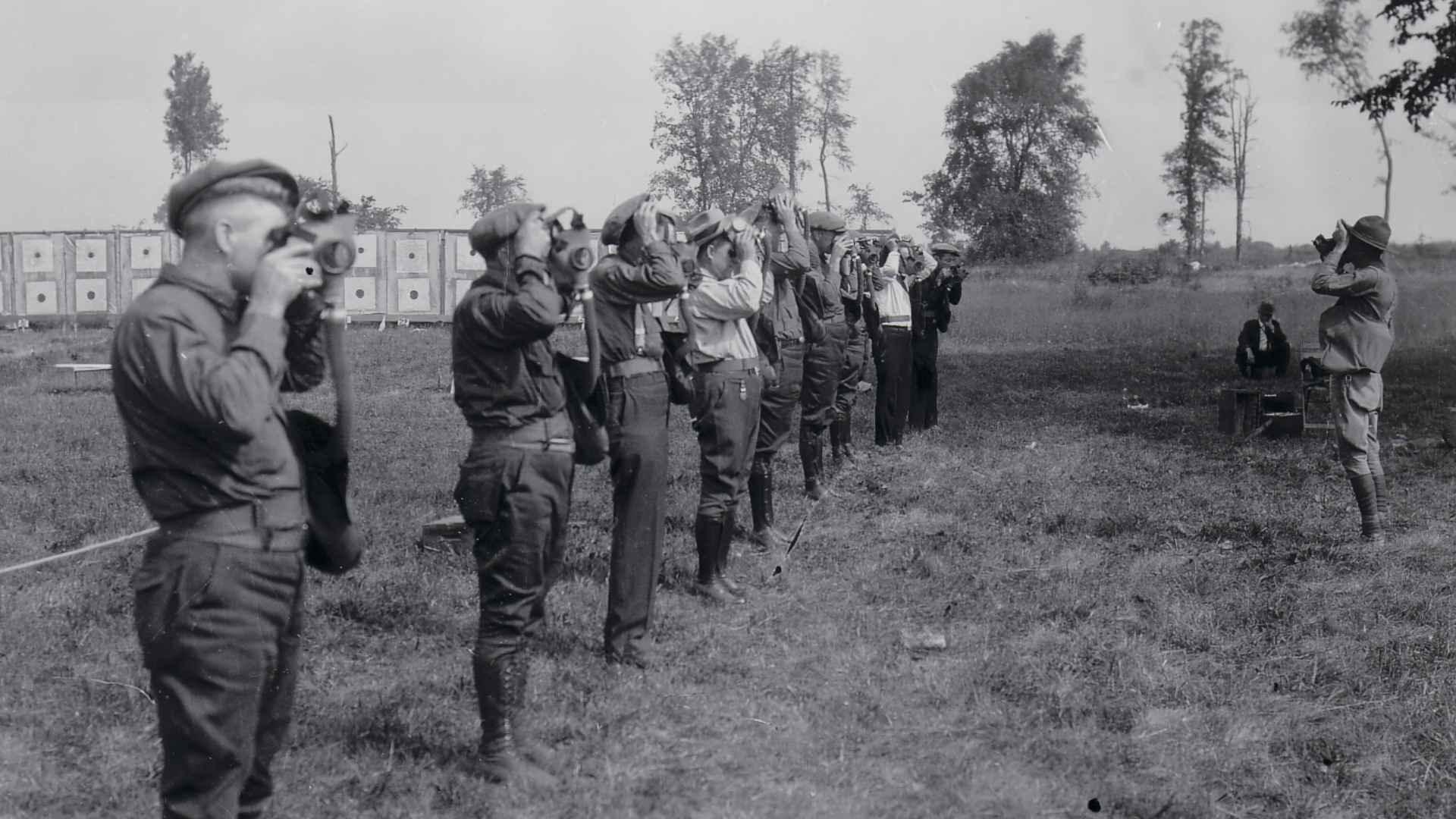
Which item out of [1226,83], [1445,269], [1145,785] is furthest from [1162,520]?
[1226,83]

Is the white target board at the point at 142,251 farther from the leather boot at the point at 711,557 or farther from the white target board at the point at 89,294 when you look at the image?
the leather boot at the point at 711,557

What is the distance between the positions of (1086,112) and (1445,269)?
1797 cm

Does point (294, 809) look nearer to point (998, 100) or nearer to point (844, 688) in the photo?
point (844, 688)

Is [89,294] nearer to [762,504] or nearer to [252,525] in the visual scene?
[762,504]

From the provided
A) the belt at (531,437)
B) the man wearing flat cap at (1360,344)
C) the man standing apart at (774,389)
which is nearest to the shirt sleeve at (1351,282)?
the man wearing flat cap at (1360,344)

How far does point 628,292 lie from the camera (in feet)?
17.2

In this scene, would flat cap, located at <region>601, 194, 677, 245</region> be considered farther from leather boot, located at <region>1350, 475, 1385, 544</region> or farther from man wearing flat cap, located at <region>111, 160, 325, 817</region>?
leather boot, located at <region>1350, 475, 1385, 544</region>

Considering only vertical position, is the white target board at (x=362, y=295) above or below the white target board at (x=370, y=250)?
below

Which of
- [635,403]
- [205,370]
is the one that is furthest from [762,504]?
[205,370]

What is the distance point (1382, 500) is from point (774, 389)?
4976 mm

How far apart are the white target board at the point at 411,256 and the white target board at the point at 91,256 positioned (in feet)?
29.2

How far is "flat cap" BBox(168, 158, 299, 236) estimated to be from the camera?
9.14ft

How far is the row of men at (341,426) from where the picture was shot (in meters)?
2.69

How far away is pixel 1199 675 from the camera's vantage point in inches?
212
